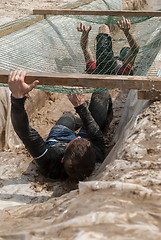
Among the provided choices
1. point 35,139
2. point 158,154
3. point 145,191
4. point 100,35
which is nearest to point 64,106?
point 100,35

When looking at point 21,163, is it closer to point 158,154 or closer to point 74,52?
point 158,154

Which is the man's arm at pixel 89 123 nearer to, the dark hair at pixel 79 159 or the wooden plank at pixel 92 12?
the dark hair at pixel 79 159

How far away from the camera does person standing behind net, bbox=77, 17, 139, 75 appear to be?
2939 millimetres

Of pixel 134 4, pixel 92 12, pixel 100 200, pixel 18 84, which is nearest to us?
pixel 100 200

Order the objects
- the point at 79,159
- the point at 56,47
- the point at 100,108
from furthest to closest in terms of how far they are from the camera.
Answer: the point at 56,47 → the point at 100,108 → the point at 79,159

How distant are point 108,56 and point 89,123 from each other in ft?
3.44

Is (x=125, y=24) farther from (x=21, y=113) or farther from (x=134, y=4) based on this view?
(x=134, y=4)

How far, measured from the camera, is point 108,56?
10.1ft

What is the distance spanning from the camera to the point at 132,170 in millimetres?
1352

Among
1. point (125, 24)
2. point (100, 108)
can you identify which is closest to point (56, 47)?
point (125, 24)

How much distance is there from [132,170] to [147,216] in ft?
1.33

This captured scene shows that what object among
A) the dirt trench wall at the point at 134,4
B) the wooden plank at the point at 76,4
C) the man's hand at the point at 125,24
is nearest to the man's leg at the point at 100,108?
the man's hand at the point at 125,24

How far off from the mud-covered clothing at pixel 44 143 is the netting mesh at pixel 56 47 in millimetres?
360

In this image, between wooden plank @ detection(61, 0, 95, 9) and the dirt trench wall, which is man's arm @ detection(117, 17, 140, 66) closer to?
wooden plank @ detection(61, 0, 95, 9)
